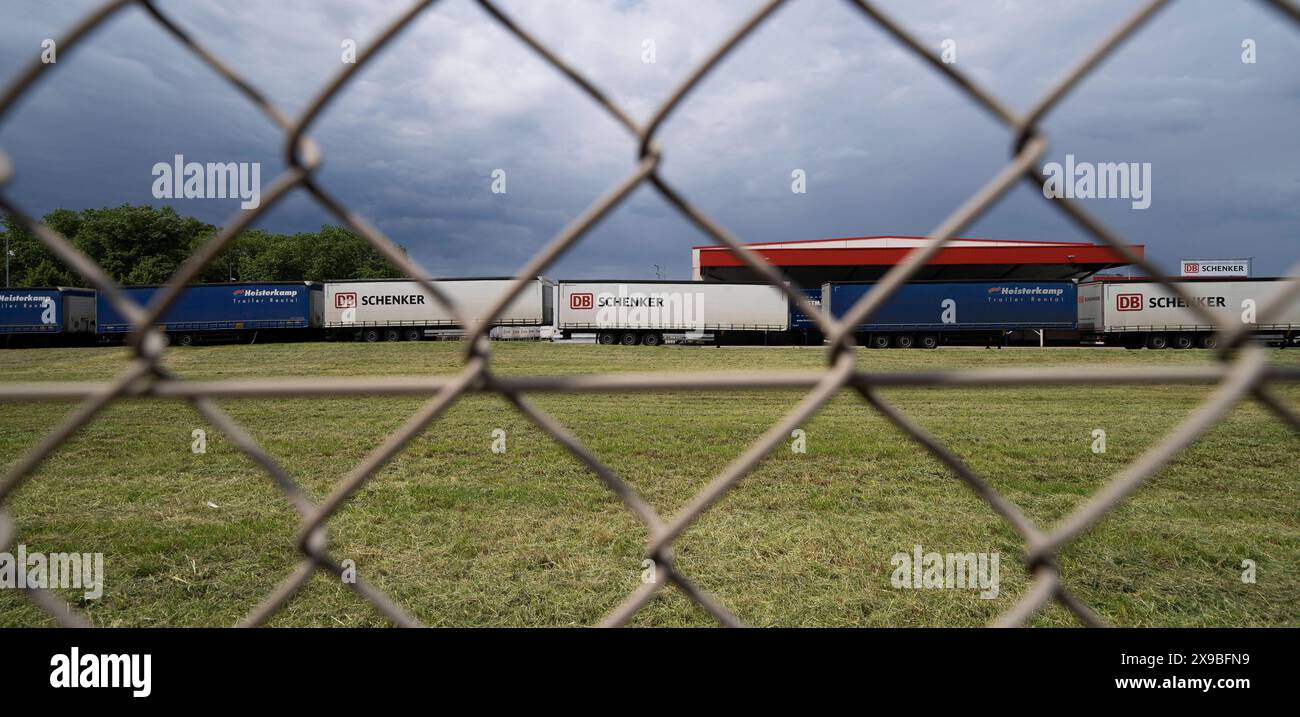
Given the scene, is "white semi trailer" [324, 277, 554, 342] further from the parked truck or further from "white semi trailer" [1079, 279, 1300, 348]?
"white semi trailer" [1079, 279, 1300, 348]

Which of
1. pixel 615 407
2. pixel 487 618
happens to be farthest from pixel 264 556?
pixel 615 407

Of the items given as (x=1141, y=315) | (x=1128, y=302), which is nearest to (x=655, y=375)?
(x=1128, y=302)

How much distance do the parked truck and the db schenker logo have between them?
30.6 metres

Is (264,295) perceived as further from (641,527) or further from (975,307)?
(975,307)

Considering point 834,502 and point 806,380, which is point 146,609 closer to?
point 806,380

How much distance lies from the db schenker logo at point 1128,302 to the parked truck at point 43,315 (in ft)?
100

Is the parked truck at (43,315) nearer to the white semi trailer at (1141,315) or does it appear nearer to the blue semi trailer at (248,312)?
the blue semi trailer at (248,312)

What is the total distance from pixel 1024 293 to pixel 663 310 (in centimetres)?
1137

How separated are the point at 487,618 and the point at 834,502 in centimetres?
179

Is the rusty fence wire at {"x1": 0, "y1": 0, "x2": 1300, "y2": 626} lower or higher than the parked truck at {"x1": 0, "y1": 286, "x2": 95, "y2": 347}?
lower

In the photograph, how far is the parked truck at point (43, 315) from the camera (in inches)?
716

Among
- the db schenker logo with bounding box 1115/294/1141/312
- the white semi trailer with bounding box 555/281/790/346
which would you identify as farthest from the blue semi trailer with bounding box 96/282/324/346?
the db schenker logo with bounding box 1115/294/1141/312

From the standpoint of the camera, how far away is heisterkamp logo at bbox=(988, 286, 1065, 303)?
20.0m

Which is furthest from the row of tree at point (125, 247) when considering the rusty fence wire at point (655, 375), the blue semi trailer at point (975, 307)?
the blue semi trailer at point (975, 307)
